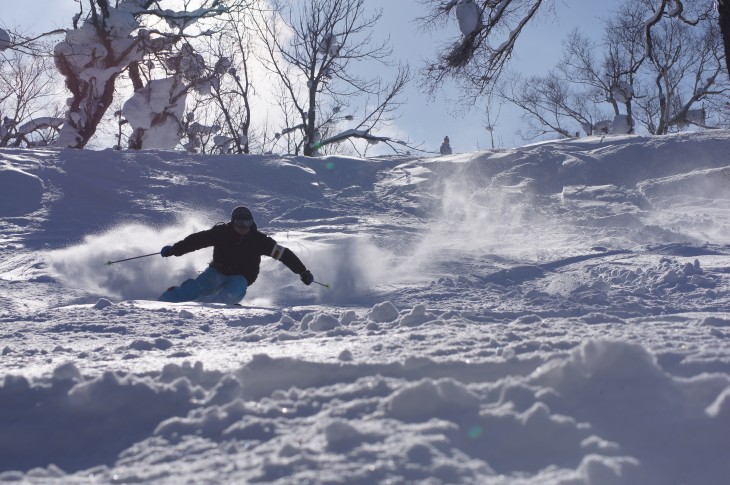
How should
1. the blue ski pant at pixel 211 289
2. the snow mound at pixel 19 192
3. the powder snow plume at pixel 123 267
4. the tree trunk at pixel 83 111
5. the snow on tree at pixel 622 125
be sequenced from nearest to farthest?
the blue ski pant at pixel 211 289 → the powder snow plume at pixel 123 267 → the snow mound at pixel 19 192 → the tree trunk at pixel 83 111 → the snow on tree at pixel 622 125

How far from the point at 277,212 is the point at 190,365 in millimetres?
8523

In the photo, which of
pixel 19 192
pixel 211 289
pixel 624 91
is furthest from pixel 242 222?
pixel 624 91

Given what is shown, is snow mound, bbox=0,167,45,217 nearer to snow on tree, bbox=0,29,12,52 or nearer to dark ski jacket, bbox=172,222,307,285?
dark ski jacket, bbox=172,222,307,285

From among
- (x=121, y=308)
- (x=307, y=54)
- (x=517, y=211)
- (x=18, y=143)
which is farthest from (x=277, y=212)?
(x=18, y=143)

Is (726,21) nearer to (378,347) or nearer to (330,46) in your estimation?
(378,347)

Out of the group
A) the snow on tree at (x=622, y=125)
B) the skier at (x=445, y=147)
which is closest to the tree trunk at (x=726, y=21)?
the skier at (x=445, y=147)

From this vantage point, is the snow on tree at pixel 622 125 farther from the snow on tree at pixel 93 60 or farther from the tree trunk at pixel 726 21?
the snow on tree at pixel 93 60

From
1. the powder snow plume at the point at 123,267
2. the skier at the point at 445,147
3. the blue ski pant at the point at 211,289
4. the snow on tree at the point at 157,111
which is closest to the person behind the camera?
the blue ski pant at the point at 211,289

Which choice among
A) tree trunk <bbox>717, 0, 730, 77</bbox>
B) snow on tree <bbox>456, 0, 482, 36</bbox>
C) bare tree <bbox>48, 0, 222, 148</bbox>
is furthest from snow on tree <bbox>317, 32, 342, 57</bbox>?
tree trunk <bbox>717, 0, 730, 77</bbox>

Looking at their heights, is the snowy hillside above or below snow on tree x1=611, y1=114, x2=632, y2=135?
below

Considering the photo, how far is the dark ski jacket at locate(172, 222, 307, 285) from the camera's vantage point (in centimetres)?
729

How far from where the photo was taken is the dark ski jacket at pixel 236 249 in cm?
729

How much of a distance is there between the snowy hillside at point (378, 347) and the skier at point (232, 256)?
0.40 m

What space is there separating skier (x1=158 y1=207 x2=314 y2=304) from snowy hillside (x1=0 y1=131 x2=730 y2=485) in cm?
40
